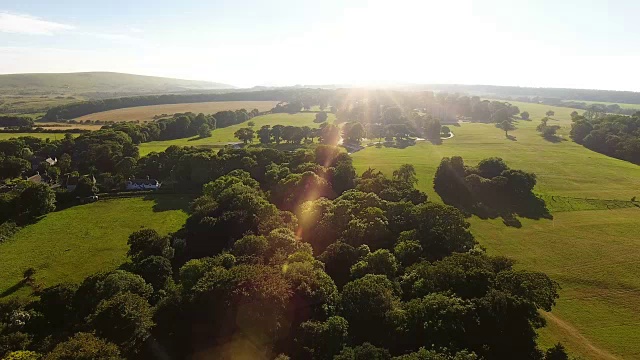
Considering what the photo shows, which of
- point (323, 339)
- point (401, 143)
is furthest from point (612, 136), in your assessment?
point (323, 339)

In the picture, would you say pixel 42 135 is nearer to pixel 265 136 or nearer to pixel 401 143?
pixel 265 136

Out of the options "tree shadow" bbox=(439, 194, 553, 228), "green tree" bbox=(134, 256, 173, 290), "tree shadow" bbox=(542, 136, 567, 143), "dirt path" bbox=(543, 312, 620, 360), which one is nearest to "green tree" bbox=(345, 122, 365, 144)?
"tree shadow" bbox=(439, 194, 553, 228)

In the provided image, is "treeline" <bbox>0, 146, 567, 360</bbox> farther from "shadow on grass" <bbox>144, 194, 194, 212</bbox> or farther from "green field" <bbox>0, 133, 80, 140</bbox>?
"green field" <bbox>0, 133, 80, 140</bbox>

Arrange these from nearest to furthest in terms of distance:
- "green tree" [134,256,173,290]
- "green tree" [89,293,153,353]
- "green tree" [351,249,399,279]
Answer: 1. "green tree" [89,293,153,353]
2. "green tree" [351,249,399,279]
3. "green tree" [134,256,173,290]

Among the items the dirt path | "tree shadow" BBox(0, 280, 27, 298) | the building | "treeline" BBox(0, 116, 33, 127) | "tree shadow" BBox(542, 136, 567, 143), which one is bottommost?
the dirt path

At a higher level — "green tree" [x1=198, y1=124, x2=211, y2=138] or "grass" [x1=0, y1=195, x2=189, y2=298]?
"green tree" [x1=198, y1=124, x2=211, y2=138]

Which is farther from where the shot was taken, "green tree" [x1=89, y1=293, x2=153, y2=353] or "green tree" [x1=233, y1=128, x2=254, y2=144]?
"green tree" [x1=233, y1=128, x2=254, y2=144]
